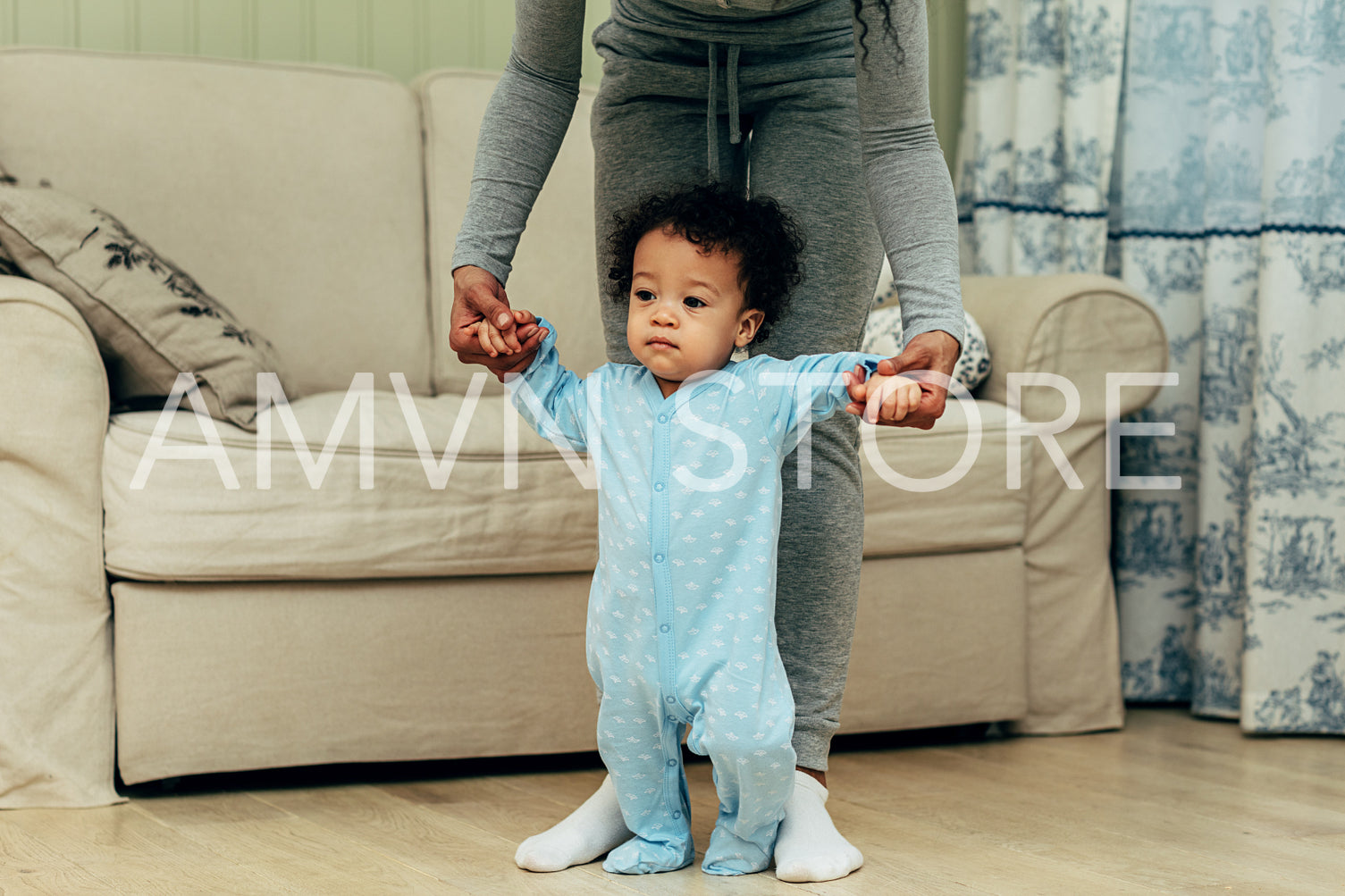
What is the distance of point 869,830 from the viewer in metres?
1.28

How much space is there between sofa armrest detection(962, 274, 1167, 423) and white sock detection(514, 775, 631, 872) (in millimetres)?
913

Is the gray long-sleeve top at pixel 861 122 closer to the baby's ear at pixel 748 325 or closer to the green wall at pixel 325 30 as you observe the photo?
the baby's ear at pixel 748 325

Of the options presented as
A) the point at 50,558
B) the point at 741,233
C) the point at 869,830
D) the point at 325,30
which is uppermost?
the point at 325,30

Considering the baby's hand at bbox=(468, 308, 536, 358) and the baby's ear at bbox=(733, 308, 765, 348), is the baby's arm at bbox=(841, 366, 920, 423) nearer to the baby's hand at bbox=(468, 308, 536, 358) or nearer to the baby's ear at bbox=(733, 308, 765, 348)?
the baby's ear at bbox=(733, 308, 765, 348)

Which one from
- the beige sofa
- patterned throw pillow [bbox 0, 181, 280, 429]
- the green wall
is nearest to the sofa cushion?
the beige sofa

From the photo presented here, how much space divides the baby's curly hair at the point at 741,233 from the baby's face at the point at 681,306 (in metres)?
0.01

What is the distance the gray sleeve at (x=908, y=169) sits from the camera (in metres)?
1.03


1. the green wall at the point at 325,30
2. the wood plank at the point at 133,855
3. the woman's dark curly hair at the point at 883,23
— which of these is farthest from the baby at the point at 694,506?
the green wall at the point at 325,30

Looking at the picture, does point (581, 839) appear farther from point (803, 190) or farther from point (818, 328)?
point (803, 190)

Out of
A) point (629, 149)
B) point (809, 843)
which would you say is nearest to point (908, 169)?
point (629, 149)

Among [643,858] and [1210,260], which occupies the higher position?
[1210,260]

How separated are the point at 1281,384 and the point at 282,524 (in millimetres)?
1331

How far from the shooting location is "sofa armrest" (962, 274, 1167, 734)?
5.91ft

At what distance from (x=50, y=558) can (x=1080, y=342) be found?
134 centimetres
